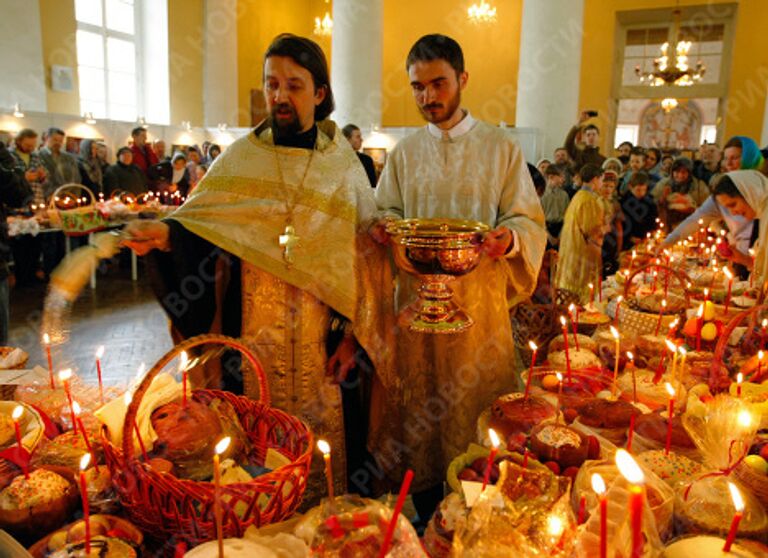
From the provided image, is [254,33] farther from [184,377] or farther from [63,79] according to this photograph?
[184,377]

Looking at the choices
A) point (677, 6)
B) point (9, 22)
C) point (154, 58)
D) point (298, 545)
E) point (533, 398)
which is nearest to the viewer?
point (298, 545)

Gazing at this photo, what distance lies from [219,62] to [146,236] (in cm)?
1650

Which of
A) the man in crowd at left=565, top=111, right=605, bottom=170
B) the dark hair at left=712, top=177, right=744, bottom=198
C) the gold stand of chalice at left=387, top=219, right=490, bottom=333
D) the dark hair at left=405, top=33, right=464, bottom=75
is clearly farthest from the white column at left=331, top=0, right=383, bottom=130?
the gold stand of chalice at left=387, top=219, right=490, bottom=333

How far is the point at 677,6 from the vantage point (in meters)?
15.1

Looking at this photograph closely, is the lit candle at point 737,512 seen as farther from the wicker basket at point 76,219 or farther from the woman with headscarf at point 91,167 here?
the woman with headscarf at point 91,167

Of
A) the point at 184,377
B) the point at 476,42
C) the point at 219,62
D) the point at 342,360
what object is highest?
the point at 476,42

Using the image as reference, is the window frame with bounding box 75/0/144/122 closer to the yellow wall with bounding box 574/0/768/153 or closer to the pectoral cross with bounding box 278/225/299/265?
the yellow wall with bounding box 574/0/768/153

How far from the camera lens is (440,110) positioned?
2477 millimetres

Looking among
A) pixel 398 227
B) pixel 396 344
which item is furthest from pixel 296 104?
pixel 396 344

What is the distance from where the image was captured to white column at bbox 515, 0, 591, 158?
9117 mm

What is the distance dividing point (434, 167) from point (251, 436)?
1.48 m

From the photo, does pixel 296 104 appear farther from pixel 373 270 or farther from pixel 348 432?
pixel 348 432

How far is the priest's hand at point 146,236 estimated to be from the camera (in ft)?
6.45

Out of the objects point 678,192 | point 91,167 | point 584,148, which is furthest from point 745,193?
point 91,167
